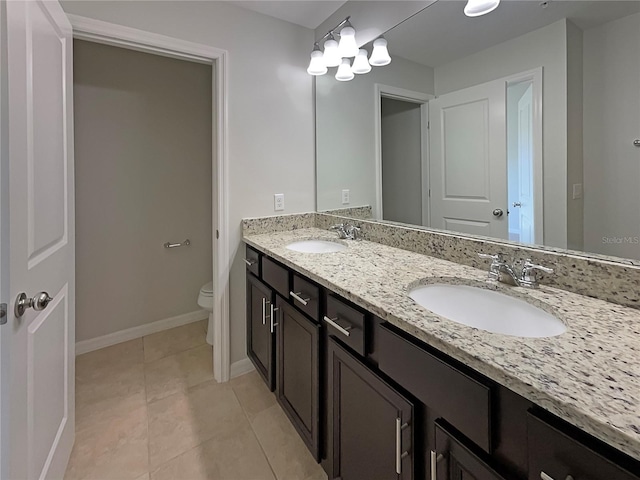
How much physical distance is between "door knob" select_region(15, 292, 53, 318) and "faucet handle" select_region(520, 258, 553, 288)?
4.90 ft

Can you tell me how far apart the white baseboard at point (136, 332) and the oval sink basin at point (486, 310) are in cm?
238

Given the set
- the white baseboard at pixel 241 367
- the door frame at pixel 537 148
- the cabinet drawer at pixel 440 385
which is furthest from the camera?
the white baseboard at pixel 241 367

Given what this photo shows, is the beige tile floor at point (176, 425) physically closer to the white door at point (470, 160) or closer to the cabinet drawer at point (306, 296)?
the cabinet drawer at point (306, 296)

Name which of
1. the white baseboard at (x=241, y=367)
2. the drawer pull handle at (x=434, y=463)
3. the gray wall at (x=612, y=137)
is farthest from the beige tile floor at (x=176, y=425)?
the gray wall at (x=612, y=137)

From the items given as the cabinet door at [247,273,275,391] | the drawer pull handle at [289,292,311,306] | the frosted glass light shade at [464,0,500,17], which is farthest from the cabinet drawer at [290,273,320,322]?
the frosted glass light shade at [464,0,500,17]

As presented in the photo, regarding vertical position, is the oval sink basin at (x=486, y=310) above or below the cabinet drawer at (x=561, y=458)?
above

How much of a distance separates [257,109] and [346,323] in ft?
5.07

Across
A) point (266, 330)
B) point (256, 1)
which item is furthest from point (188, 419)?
point (256, 1)

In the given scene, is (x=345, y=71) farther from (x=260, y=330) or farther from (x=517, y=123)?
(x=260, y=330)

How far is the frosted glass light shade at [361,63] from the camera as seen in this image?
179cm

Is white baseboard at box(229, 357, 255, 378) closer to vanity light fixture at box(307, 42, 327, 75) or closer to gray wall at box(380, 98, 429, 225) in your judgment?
gray wall at box(380, 98, 429, 225)

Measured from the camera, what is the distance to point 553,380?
0.50 m

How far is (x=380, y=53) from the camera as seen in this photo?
5.49 feet

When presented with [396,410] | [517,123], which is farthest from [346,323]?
[517,123]
